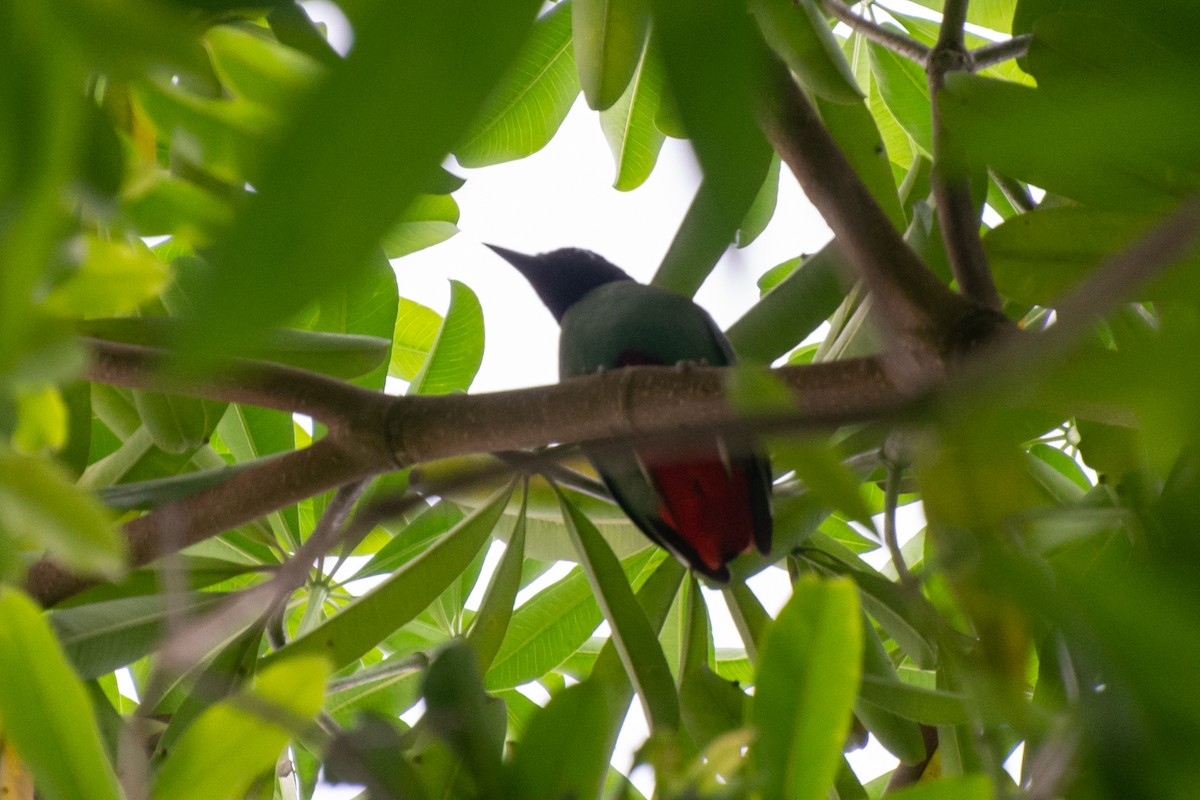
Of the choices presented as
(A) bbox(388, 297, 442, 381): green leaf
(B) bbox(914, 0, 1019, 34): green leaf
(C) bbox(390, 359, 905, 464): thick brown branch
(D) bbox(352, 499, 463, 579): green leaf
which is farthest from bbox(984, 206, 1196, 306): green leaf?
(A) bbox(388, 297, 442, 381): green leaf

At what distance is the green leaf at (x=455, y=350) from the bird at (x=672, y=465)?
376 millimetres

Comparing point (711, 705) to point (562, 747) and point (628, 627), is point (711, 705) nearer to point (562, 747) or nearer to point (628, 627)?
point (628, 627)

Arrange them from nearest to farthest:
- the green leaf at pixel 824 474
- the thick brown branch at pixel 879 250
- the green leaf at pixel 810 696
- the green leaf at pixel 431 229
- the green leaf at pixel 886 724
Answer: the green leaf at pixel 824 474, the green leaf at pixel 810 696, the thick brown branch at pixel 879 250, the green leaf at pixel 886 724, the green leaf at pixel 431 229

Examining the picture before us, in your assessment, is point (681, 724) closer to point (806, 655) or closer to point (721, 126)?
point (806, 655)

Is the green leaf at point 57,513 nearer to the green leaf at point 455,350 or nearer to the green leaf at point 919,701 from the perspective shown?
the green leaf at point 919,701

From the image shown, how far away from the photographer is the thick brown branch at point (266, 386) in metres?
1.43

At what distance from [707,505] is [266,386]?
1161 millimetres

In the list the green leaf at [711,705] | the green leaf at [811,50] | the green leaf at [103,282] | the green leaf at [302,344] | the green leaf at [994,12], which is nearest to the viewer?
the green leaf at [103,282]

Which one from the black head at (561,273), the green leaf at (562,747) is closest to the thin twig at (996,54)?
the green leaf at (562,747)

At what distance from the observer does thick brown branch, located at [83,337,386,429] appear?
143 centimetres

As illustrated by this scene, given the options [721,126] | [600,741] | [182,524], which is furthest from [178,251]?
[721,126]

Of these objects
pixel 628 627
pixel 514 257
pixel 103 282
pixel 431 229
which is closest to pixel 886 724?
pixel 628 627

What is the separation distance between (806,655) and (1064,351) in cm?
55

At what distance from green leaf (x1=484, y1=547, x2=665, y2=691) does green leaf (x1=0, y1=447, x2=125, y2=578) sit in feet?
6.70
